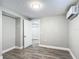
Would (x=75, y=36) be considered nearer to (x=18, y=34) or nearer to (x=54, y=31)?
(x=54, y=31)

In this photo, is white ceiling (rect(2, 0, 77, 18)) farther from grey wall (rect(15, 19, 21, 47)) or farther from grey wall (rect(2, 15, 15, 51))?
grey wall (rect(15, 19, 21, 47))

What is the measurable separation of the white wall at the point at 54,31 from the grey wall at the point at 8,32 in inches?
80.5

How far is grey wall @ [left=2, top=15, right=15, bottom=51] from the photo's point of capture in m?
3.65

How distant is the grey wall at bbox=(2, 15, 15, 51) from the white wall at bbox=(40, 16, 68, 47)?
2046 millimetres

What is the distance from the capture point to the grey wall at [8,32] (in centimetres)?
365

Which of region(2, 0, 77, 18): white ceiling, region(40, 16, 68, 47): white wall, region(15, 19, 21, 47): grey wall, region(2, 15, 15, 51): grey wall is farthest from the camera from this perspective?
region(15, 19, 21, 47): grey wall

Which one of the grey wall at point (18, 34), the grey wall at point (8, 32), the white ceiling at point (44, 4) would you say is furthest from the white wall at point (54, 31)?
the grey wall at point (8, 32)

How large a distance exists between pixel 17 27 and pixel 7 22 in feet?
2.55

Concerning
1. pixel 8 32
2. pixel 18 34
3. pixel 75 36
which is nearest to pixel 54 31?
pixel 75 36

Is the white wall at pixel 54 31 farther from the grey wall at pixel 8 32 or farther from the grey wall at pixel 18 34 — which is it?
the grey wall at pixel 8 32

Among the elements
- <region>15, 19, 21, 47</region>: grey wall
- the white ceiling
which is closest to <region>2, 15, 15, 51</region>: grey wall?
<region>15, 19, 21, 47</region>: grey wall

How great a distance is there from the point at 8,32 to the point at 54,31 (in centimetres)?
296

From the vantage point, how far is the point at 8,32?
156 inches

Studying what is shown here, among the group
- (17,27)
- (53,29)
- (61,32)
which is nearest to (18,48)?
(17,27)
